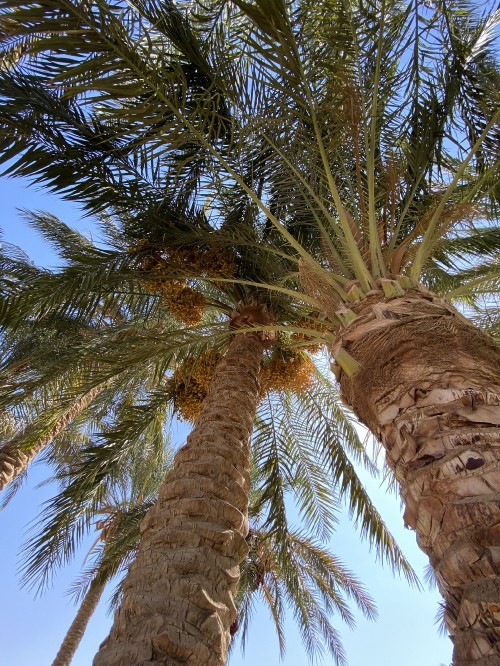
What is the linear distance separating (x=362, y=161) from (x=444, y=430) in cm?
346

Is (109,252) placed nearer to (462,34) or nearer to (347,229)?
(347,229)

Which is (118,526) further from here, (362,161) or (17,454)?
(362,161)

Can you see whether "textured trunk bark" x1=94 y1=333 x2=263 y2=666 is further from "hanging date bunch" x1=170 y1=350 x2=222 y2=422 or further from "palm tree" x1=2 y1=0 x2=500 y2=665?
"hanging date bunch" x1=170 y1=350 x2=222 y2=422

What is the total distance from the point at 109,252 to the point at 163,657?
4030 mm

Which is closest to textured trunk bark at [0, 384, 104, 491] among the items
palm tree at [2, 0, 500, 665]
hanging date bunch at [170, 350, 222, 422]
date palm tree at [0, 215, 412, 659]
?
date palm tree at [0, 215, 412, 659]

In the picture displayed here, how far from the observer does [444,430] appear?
6.04 ft

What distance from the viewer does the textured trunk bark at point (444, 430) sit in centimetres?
136

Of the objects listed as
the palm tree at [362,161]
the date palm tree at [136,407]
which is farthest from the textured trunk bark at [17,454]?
the palm tree at [362,161]

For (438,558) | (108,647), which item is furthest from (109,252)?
(438,558)

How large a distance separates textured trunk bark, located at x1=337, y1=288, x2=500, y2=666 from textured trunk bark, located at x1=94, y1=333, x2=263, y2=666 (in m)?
0.92

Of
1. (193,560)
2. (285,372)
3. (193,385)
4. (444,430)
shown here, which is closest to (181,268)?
(193,385)

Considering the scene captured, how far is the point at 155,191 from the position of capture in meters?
4.84

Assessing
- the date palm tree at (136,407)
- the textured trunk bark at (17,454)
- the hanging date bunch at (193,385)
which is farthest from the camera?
the textured trunk bark at (17,454)

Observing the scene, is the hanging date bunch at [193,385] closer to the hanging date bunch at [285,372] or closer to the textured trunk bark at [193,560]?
the hanging date bunch at [285,372]
